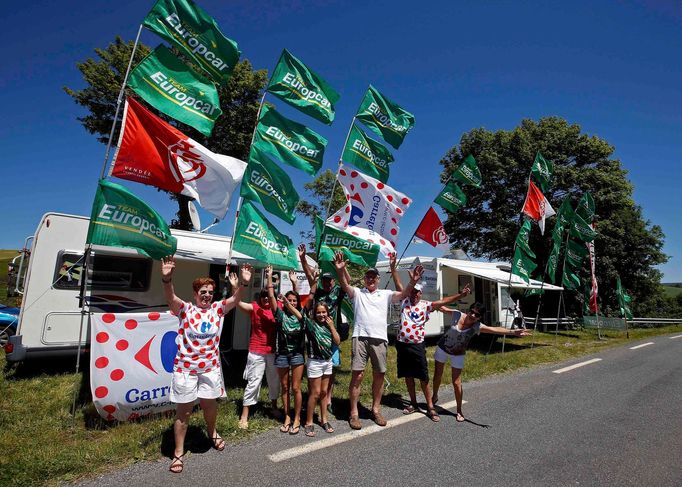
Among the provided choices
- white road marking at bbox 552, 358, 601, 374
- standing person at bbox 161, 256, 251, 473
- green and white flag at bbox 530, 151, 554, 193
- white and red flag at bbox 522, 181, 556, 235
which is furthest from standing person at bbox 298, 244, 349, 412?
green and white flag at bbox 530, 151, 554, 193

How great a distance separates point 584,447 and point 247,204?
18.1ft

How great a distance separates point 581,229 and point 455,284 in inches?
234

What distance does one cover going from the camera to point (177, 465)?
3.64 meters

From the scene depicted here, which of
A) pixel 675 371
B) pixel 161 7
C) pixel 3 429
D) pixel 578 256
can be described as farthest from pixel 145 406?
pixel 578 256

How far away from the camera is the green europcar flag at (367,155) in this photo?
7.61m

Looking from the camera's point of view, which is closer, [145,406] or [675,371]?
[145,406]

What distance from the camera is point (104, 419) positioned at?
15.8ft

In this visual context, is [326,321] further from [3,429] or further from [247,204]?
[3,429]

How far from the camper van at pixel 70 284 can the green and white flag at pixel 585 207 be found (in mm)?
14376

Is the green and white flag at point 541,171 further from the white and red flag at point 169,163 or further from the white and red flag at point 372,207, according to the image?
the white and red flag at point 169,163

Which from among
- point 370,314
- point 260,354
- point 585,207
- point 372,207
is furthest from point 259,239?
point 585,207

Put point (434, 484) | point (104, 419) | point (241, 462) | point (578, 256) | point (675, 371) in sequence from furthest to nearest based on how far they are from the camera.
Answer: point (578, 256) < point (675, 371) < point (104, 419) < point (241, 462) < point (434, 484)

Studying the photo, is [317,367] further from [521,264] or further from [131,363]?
[521,264]

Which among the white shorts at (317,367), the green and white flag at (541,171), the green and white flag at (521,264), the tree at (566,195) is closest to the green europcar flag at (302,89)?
the white shorts at (317,367)
